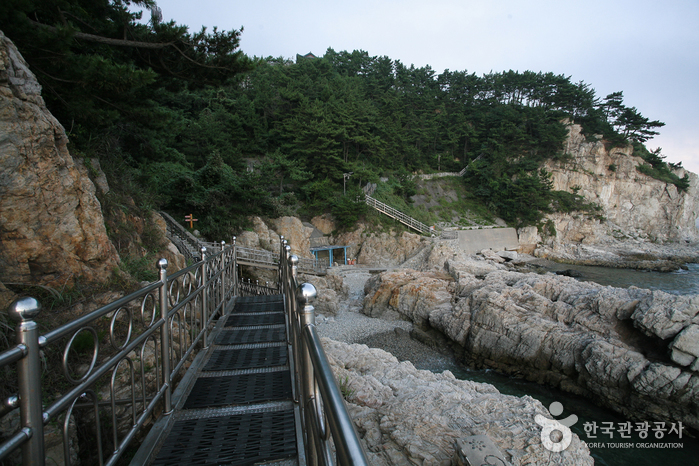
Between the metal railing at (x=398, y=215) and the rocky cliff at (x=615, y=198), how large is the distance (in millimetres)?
17606

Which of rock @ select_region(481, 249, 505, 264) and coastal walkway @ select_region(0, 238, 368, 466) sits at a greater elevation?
coastal walkway @ select_region(0, 238, 368, 466)

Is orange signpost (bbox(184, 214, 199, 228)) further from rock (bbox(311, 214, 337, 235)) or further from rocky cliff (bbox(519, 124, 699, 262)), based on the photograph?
rocky cliff (bbox(519, 124, 699, 262))

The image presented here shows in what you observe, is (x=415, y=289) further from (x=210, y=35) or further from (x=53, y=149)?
(x=53, y=149)

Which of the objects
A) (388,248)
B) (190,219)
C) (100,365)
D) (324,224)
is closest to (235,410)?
(100,365)

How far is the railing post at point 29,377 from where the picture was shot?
45.9 inches

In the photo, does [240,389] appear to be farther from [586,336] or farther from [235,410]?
[586,336]

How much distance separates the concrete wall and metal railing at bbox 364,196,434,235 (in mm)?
3476

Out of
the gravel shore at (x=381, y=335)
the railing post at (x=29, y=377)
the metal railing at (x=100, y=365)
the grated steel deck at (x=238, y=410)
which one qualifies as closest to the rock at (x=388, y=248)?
the gravel shore at (x=381, y=335)

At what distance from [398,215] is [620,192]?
30.8 m

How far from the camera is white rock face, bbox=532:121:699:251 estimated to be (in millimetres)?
38312

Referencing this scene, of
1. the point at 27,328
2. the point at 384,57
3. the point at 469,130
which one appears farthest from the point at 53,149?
the point at 384,57

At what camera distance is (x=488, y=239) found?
31.1 metres

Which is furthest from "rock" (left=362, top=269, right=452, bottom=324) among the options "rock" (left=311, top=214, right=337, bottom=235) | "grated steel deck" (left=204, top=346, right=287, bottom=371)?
"rock" (left=311, top=214, right=337, bottom=235)

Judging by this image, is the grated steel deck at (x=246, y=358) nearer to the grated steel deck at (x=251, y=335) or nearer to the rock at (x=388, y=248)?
the grated steel deck at (x=251, y=335)
